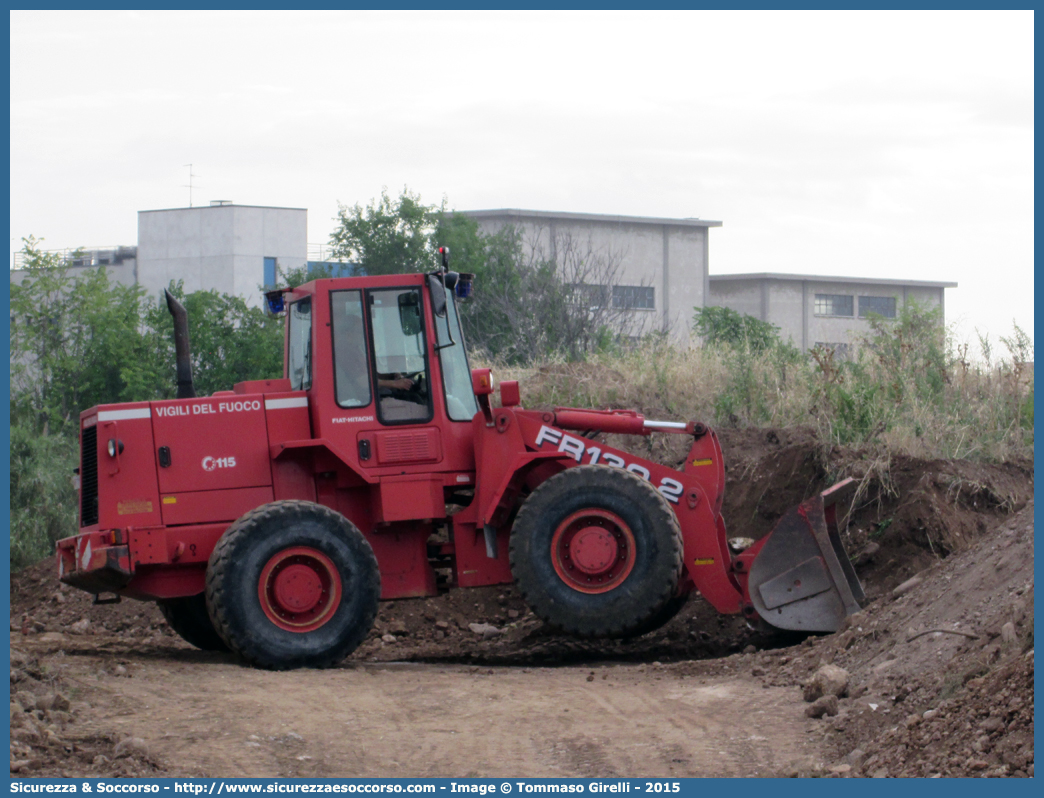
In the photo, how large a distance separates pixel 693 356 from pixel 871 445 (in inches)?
212

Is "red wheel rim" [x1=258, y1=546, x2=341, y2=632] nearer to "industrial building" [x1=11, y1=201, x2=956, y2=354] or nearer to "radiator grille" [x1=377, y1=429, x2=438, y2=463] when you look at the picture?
"radiator grille" [x1=377, y1=429, x2=438, y2=463]

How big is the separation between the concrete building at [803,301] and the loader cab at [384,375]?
4377 centimetres

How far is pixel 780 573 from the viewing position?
9.34 metres

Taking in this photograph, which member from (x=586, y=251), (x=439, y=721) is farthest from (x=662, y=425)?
(x=586, y=251)

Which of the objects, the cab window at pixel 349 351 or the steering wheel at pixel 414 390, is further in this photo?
the steering wheel at pixel 414 390

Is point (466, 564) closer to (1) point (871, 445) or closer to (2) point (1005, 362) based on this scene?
(1) point (871, 445)

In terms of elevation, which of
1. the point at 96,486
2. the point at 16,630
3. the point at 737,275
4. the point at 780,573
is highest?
the point at 737,275

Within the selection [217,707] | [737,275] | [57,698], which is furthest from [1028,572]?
[737,275]

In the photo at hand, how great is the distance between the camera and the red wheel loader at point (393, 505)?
8.98m

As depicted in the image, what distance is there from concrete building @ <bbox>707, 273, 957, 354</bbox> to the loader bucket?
144 feet

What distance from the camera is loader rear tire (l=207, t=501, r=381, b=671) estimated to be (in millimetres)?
8758

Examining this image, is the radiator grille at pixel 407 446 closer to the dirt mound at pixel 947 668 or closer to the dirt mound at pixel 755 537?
the dirt mound at pixel 755 537

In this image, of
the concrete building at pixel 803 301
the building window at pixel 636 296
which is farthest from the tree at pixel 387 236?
the concrete building at pixel 803 301
